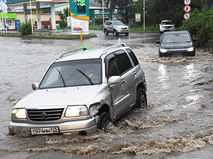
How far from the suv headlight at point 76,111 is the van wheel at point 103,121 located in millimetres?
351

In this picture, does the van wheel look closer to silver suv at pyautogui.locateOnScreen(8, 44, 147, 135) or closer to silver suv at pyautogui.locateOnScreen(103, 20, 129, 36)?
silver suv at pyautogui.locateOnScreen(8, 44, 147, 135)

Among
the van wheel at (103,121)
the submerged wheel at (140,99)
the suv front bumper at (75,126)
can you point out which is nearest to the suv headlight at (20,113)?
the suv front bumper at (75,126)

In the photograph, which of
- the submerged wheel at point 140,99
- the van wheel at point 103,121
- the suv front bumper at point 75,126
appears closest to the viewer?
the suv front bumper at point 75,126

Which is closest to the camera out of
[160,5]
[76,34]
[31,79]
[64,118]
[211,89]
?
[64,118]

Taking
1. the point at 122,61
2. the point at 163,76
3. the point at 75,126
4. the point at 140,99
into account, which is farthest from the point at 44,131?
the point at 163,76

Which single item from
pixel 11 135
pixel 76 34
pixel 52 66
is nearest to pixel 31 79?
pixel 52 66

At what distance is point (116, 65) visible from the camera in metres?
7.51

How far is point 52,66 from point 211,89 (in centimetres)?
610

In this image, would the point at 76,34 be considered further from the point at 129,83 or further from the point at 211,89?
the point at 129,83

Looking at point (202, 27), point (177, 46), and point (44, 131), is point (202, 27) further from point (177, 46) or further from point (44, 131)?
point (44, 131)

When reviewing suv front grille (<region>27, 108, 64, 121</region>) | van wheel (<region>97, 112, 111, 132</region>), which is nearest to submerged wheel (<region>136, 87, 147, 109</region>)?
van wheel (<region>97, 112, 111, 132</region>)

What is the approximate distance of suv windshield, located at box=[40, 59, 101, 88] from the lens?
684cm

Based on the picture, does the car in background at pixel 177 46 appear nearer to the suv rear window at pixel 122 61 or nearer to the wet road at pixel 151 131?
the wet road at pixel 151 131

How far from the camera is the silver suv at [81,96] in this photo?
5766 mm
